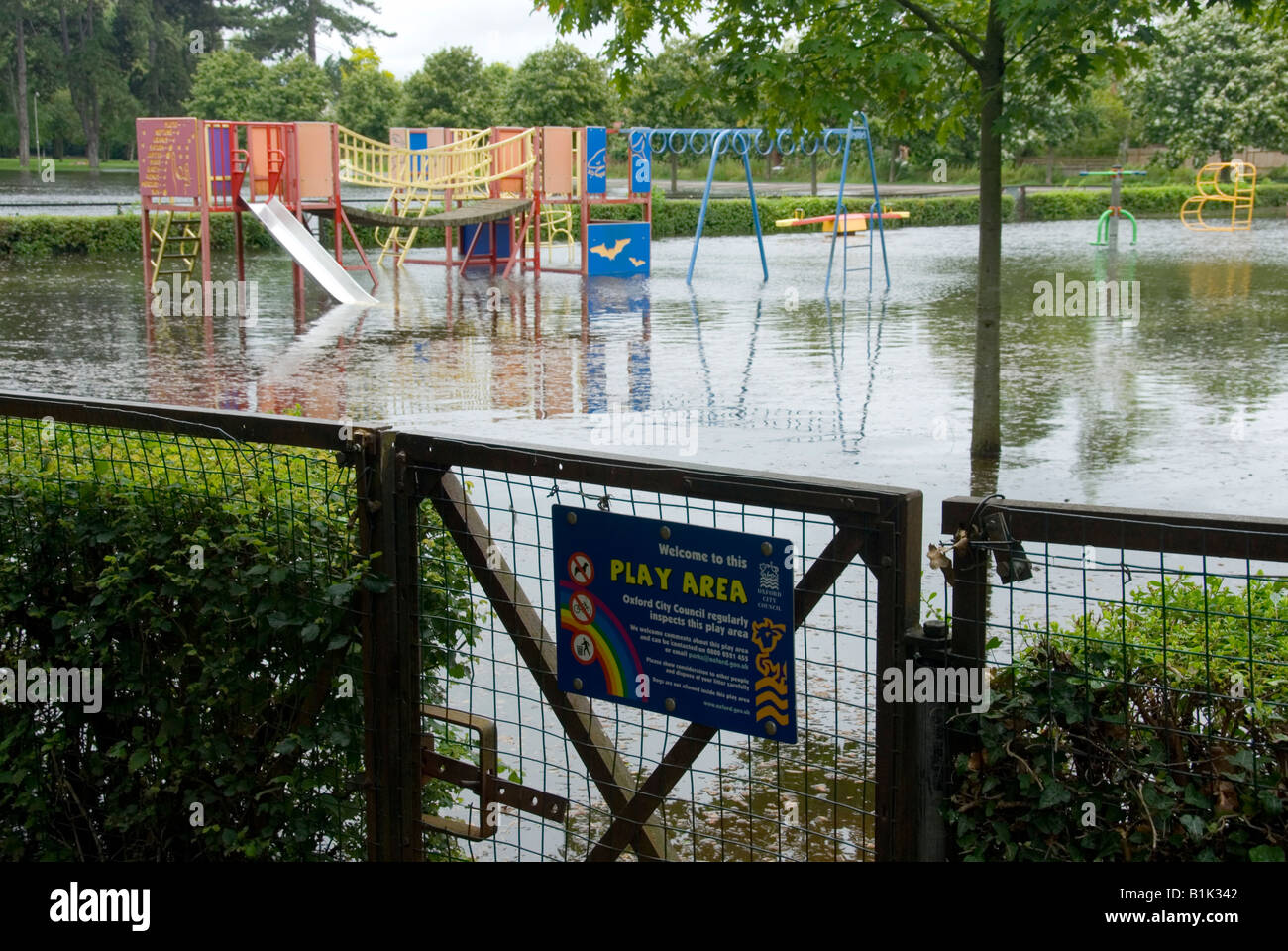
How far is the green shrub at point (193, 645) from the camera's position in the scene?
3582 mm

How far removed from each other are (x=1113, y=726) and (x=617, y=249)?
20.9 meters

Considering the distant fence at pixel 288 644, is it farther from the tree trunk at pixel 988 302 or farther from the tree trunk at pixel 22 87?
the tree trunk at pixel 22 87

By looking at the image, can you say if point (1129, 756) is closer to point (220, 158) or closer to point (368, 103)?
point (220, 158)

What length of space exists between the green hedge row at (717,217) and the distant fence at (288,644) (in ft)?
76.5

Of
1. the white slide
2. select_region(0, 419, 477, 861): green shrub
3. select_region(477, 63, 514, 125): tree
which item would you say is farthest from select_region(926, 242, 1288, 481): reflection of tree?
select_region(477, 63, 514, 125): tree

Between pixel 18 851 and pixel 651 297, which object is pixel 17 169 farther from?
pixel 18 851

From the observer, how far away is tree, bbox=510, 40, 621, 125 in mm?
41062

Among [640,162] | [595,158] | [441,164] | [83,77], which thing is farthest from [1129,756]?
[83,77]

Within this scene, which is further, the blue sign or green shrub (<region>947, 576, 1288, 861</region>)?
the blue sign

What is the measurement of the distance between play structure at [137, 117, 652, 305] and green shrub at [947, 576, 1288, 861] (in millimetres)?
16830

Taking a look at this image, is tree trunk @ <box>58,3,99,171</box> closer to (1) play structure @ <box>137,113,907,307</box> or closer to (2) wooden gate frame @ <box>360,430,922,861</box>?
(1) play structure @ <box>137,113,907,307</box>

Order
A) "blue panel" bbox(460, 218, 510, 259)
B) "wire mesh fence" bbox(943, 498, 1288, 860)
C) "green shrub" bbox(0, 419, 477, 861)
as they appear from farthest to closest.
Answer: "blue panel" bbox(460, 218, 510, 259) → "green shrub" bbox(0, 419, 477, 861) → "wire mesh fence" bbox(943, 498, 1288, 860)
